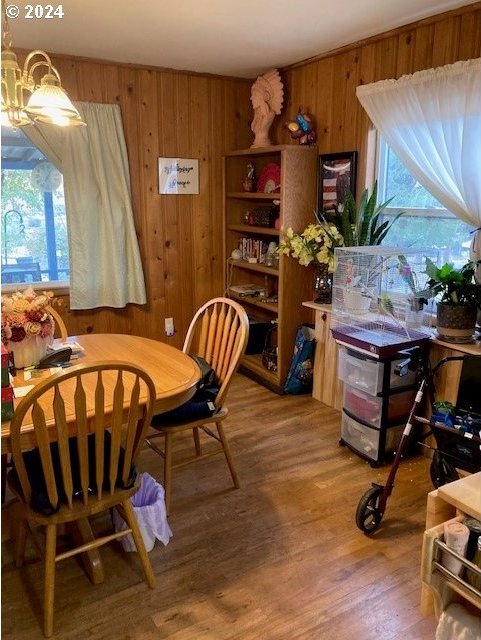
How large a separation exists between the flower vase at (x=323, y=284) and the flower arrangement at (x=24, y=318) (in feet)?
6.29

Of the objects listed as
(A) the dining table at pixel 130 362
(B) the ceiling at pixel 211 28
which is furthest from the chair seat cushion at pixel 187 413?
(B) the ceiling at pixel 211 28

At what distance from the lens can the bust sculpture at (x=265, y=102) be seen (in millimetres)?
3774

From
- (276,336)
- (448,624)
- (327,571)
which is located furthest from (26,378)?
(276,336)

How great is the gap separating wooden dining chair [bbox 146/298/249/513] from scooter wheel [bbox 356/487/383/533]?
2.08ft

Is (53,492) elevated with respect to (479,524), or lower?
lower

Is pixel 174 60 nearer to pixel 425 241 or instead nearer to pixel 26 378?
pixel 425 241

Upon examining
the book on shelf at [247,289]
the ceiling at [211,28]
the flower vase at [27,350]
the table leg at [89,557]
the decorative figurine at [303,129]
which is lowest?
the table leg at [89,557]

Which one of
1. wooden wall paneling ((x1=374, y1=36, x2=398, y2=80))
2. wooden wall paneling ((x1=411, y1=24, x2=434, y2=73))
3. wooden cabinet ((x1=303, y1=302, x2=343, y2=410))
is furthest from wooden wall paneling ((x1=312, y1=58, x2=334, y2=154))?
wooden cabinet ((x1=303, y1=302, x2=343, y2=410))

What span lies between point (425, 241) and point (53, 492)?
7.91 feet

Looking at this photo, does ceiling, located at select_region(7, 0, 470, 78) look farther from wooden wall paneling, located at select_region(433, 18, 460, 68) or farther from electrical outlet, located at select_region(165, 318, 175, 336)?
electrical outlet, located at select_region(165, 318, 175, 336)

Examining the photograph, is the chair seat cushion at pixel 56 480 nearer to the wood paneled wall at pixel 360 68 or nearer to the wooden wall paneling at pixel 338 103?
the wood paneled wall at pixel 360 68

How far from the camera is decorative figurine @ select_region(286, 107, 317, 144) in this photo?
3.55 meters

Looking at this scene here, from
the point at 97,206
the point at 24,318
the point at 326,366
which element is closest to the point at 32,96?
the point at 24,318

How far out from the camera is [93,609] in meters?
1.81
